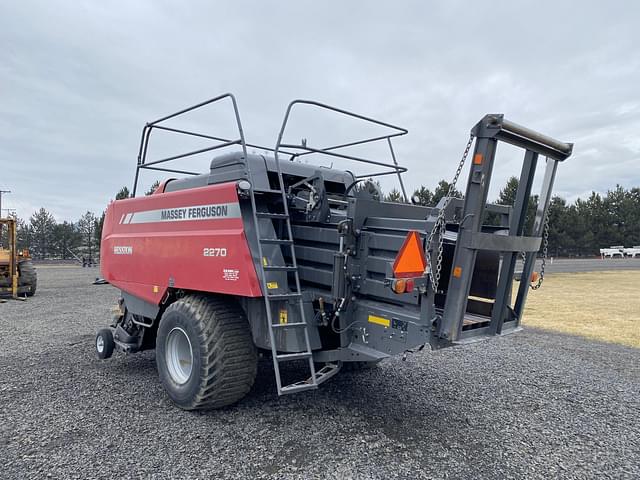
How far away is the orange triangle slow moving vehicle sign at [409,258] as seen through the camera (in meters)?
3.12

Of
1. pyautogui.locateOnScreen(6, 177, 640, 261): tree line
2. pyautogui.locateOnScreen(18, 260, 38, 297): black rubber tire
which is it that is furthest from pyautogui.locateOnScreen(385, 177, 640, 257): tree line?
pyautogui.locateOnScreen(18, 260, 38, 297): black rubber tire

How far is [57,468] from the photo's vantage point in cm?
303

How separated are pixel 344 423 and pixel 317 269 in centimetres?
130

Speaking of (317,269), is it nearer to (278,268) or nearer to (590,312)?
(278,268)

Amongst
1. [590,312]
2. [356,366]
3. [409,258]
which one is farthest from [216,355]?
[590,312]

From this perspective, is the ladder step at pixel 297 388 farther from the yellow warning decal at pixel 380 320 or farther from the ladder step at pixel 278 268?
the ladder step at pixel 278 268

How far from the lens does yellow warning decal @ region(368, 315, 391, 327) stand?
343 cm

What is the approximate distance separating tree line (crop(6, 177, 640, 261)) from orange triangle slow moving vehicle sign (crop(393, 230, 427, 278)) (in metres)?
34.4

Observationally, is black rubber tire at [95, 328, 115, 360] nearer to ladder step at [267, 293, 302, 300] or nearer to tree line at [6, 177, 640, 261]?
ladder step at [267, 293, 302, 300]

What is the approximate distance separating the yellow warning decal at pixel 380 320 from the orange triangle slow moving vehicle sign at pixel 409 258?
Result: 467 mm

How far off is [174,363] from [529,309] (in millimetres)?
9336

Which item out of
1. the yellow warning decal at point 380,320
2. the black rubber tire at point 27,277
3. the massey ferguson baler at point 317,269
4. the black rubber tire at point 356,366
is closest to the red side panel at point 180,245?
the massey ferguson baler at point 317,269

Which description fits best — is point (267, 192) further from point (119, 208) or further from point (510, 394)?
point (510, 394)

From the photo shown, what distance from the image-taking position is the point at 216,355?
3809 mm
